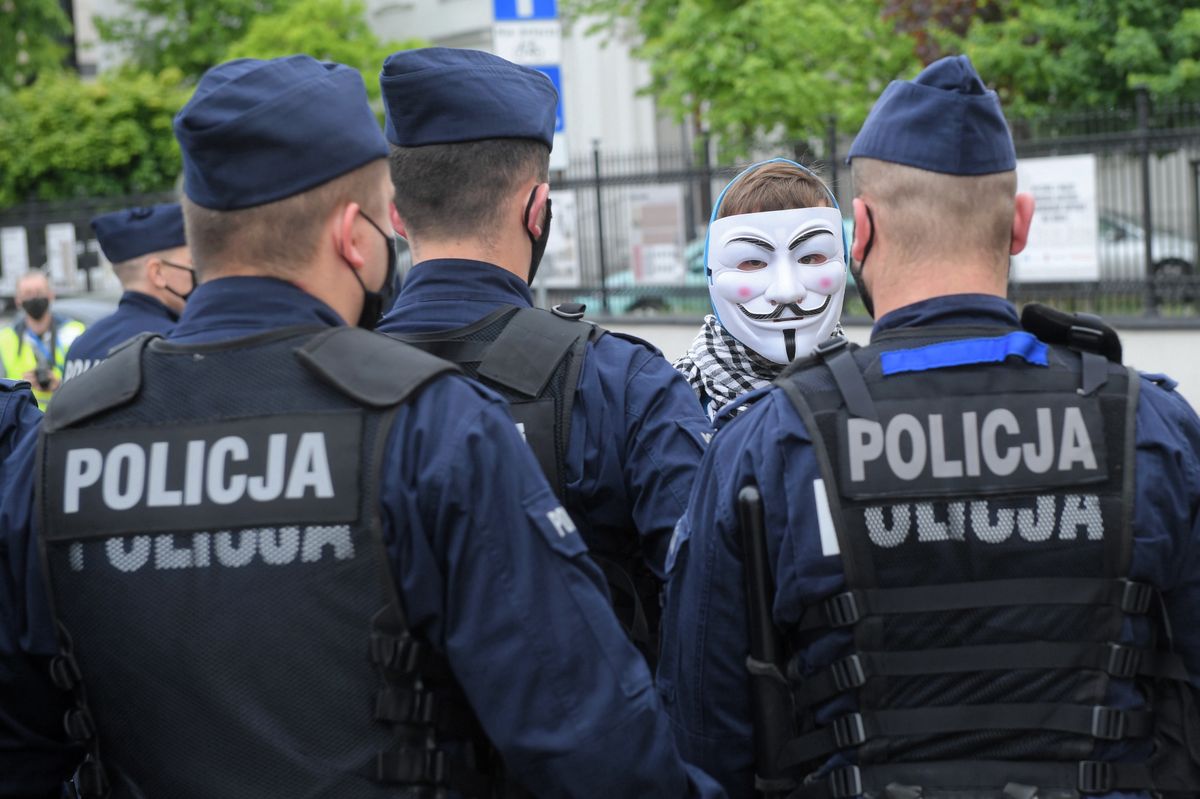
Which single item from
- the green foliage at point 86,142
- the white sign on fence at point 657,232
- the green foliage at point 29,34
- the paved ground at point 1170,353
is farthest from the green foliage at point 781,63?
the green foliage at point 29,34

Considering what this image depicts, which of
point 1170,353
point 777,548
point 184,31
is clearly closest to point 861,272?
point 777,548

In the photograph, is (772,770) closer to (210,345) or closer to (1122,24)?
(210,345)

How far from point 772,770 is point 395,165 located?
153 centimetres

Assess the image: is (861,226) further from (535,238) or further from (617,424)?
(535,238)

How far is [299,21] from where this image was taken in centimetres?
3025

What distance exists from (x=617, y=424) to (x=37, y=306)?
791 centimetres

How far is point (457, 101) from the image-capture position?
126 inches

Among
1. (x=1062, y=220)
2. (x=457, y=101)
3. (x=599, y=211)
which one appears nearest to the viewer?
(x=457, y=101)

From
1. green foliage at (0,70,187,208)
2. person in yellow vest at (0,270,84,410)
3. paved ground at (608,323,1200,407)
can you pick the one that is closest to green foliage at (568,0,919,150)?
paved ground at (608,323,1200,407)

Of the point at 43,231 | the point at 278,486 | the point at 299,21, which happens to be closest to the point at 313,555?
the point at 278,486

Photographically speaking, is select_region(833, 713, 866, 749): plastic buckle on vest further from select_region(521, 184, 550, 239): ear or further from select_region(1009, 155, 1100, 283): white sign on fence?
select_region(1009, 155, 1100, 283): white sign on fence

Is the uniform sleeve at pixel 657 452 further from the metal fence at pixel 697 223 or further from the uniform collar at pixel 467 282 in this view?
the metal fence at pixel 697 223

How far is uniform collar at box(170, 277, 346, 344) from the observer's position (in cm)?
235

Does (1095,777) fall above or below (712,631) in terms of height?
below
